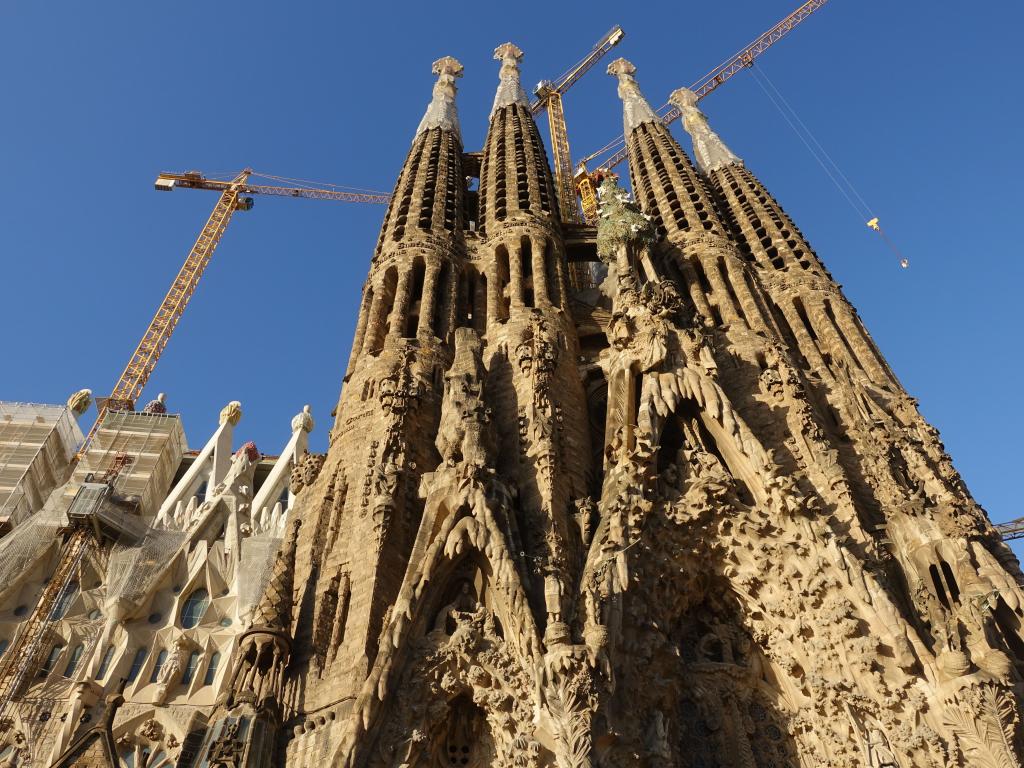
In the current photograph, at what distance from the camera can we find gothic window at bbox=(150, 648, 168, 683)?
15.3 m

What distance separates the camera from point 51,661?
16.0 meters

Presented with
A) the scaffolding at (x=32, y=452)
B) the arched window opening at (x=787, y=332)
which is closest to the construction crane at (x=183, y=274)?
the scaffolding at (x=32, y=452)

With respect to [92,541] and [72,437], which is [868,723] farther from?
[72,437]

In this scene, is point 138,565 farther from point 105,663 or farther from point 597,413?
point 597,413

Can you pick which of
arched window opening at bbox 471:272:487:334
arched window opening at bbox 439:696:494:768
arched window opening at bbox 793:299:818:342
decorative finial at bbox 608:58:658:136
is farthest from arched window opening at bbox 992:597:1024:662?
decorative finial at bbox 608:58:658:136

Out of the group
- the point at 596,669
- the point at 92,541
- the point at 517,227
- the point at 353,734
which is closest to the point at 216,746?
the point at 353,734

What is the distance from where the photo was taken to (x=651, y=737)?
10.8 m

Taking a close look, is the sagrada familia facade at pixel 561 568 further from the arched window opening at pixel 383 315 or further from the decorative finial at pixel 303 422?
the decorative finial at pixel 303 422

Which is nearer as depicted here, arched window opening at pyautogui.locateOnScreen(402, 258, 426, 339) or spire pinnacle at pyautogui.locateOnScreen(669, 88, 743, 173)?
arched window opening at pyautogui.locateOnScreen(402, 258, 426, 339)

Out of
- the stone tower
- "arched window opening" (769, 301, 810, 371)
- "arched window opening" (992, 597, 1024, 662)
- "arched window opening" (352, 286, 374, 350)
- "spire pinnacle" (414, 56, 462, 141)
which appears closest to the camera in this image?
the stone tower

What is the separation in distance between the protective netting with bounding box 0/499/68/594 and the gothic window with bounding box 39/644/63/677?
1.94m

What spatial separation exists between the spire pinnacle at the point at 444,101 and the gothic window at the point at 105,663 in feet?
61.8

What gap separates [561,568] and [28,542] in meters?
13.2

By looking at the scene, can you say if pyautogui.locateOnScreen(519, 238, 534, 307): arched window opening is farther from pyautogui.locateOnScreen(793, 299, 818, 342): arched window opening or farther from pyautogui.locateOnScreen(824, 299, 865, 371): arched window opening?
pyautogui.locateOnScreen(824, 299, 865, 371): arched window opening
